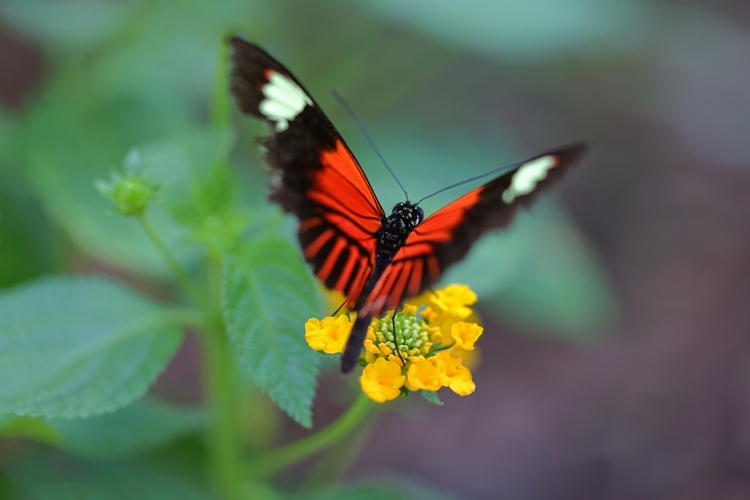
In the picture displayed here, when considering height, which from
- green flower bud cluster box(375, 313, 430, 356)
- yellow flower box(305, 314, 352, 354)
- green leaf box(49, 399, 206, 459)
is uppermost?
green flower bud cluster box(375, 313, 430, 356)

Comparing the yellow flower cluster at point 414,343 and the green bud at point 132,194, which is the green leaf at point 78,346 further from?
the yellow flower cluster at point 414,343

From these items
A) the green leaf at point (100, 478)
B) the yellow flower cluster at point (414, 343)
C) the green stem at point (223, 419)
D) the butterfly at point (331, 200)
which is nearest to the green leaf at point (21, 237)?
the green leaf at point (100, 478)

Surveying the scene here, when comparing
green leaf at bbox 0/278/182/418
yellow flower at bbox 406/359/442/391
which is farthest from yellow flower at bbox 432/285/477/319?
green leaf at bbox 0/278/182/418

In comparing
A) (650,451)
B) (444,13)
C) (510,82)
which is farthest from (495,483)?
(510,82)

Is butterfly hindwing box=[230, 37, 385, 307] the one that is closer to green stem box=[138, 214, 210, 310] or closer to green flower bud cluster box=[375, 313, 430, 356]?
green flower bud cluster box=[375, 313, 430, 356]

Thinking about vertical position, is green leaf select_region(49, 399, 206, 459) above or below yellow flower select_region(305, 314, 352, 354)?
below

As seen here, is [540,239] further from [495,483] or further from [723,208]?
[723,208]

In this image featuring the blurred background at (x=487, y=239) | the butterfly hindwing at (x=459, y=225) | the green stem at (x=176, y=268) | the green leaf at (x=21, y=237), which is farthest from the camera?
the blurred background at (x=487, y=239)
